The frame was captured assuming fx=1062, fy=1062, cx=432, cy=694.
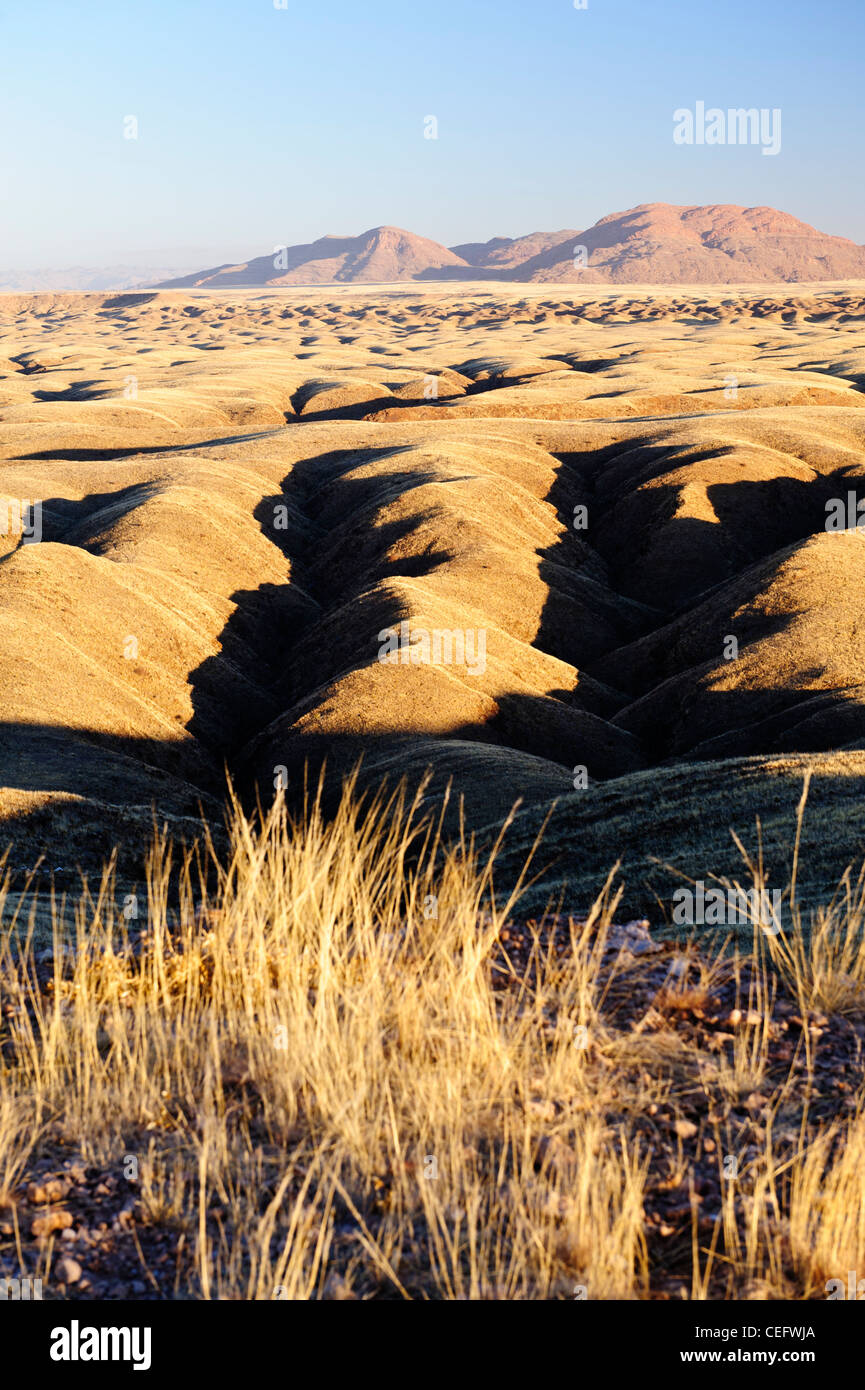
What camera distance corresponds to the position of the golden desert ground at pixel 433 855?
5.07 m

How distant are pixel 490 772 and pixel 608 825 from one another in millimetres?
6880

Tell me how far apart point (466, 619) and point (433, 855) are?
2974 cm

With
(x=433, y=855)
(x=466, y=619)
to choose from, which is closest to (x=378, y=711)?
(x=466, y=619)

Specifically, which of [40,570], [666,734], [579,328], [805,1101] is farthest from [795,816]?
[579,328]

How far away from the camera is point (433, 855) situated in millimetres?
6266

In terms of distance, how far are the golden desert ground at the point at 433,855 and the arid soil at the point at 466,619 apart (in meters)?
0.18

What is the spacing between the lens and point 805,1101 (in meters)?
5.70

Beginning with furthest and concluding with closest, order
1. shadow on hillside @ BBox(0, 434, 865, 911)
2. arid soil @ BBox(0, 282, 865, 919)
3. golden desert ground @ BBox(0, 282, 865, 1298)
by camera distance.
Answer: shadow on hillside @ BBox(0, 434, 865, 911) → arid soil @ BBox(0, 282, 865, 919) → golden desert ground @ BBox(0, 282, 865, 1298)

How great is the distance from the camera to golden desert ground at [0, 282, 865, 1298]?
16.6 ft

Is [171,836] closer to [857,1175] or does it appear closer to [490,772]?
[490,772]

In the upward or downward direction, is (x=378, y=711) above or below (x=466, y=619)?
below

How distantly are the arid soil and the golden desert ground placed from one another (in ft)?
0.59

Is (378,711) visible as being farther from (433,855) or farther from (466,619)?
(433,855)

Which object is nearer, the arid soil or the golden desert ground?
the golden desert ground
